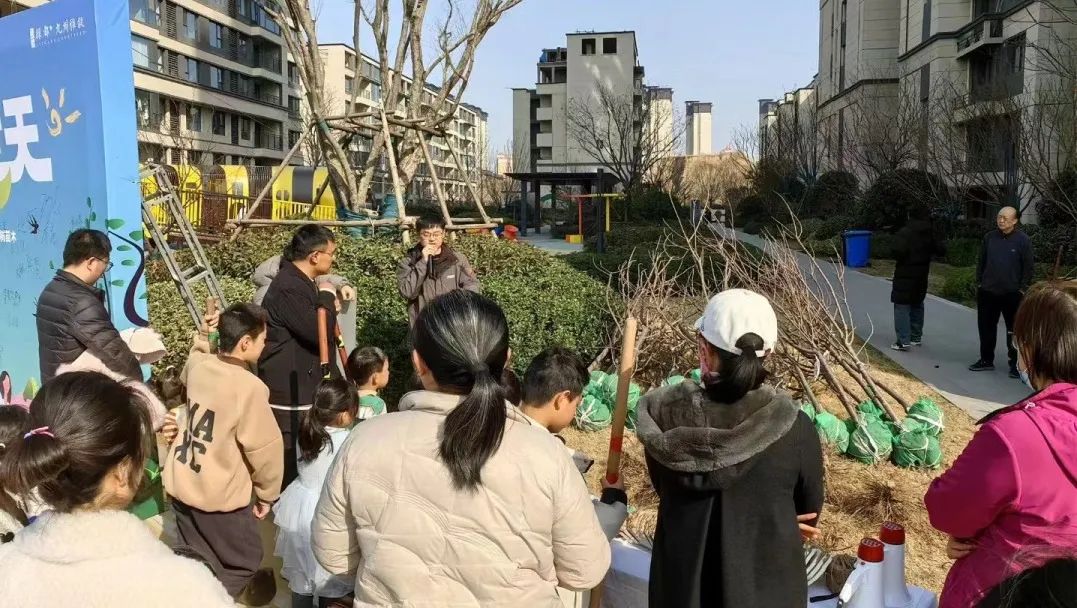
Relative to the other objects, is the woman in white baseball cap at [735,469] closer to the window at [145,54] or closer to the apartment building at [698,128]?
the window at [145,54]

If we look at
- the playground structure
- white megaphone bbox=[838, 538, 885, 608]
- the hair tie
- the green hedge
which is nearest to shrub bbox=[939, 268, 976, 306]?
the playground structure

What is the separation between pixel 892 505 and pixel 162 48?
48.3 m

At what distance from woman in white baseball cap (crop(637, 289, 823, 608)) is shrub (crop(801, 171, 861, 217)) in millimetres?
26770

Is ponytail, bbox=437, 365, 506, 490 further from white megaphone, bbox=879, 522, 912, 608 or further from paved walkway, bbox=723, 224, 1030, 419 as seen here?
paved walkway, bbox=723, 224, 1030, 419

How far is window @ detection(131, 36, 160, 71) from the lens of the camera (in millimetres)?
41594

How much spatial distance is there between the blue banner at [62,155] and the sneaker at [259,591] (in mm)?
2311

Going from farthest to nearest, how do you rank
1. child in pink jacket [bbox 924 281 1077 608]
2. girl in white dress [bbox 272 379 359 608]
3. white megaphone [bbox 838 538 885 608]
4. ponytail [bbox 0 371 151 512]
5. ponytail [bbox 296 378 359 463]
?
ponytail [bbox 296 378 359 463]
girl in white dress [bbox 272 379 359 608]
white megaphone [bbox 838 538 885 608]
child in pink jacket [bbox 924 281 1077 608]
ponytail [bbox 0 371 151 512]

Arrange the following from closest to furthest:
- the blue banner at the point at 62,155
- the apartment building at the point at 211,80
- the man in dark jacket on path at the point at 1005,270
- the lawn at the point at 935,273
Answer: the blue banner at the point at 62,155, the man in dark jacket on path at the point at 1005,270, the lawn at the point at 935,273, the apartment building at the point at 211,80

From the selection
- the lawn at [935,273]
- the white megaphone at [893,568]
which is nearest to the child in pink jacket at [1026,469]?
the white megaphone at [893,568]

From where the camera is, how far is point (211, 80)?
159 feet

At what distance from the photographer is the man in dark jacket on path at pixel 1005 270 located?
722cm

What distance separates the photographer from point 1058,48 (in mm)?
15406

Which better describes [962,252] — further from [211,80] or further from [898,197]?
[211,80]

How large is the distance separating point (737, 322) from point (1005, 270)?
6.51 metres
